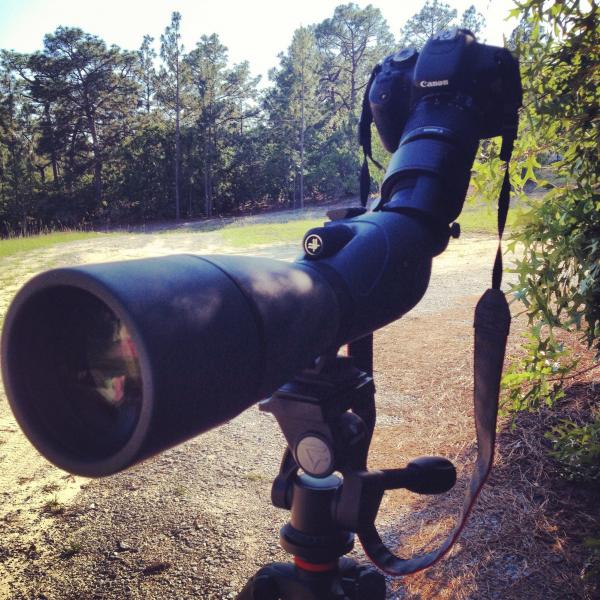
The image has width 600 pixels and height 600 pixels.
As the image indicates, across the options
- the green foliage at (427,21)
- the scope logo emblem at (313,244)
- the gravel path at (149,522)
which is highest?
the green foliage at (427,21)

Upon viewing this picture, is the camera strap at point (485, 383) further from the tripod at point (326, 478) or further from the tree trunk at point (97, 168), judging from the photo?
the tree trunk at point (97, 168)

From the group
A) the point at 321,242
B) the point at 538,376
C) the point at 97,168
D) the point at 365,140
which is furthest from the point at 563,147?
the point at 97,168

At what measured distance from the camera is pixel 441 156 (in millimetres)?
1589

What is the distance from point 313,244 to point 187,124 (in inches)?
1310

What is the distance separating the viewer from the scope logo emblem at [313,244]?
1.24 meters

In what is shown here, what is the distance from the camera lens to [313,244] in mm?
1244

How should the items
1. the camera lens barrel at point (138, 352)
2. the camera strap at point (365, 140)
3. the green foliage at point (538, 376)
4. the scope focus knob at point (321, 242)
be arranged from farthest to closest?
1. the green foliage at point (538, 376)
2. the camera strap at point (365, 140)
3. the scope focus knob at point (321, 242)
4. the camera lens barrel at point (138, 352)

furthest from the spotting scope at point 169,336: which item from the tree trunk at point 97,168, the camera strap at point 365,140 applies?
the tree trunk at point 97,168

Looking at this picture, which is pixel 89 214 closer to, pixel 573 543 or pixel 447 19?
pixel 447 19

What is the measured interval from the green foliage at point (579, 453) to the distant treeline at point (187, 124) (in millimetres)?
27991

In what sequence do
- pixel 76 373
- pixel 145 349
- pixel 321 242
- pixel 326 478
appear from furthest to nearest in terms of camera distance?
pixel 326 478 < pixel 321 242 < pixel 76 373 < pixel 145 349

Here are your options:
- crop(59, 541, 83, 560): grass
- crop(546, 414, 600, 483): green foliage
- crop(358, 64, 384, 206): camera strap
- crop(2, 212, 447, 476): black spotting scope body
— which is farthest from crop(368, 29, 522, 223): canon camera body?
crop(59, 541, 83, 560): grass

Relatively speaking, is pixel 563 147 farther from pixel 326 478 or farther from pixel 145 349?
pixel 145 349

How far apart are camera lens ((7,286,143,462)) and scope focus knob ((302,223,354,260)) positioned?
0.49 metres
